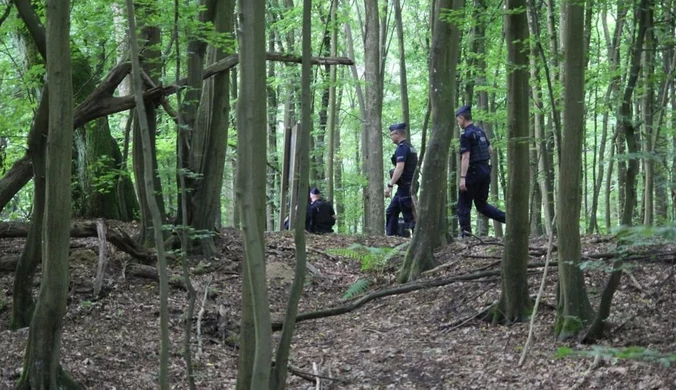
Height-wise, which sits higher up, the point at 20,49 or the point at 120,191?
the point at 20,49

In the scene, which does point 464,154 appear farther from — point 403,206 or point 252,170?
point 252,170

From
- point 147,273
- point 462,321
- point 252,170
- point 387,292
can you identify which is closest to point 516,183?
point 462,321

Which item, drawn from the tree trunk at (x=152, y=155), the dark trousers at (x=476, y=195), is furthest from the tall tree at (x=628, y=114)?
the tree trunk at (x=152, y=155)

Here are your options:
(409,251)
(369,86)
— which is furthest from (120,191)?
(369,86)

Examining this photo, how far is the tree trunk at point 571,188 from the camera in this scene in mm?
6324

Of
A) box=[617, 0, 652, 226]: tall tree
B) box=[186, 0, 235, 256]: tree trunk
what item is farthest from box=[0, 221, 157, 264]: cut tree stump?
box=[617, 0, 652, 226]: tall tree

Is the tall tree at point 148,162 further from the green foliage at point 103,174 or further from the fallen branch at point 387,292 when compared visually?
the green foliage at point 103,174

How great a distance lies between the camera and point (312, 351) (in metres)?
7.80

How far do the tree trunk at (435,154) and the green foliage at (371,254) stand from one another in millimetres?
583

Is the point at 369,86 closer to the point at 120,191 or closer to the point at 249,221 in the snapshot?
the point at 120,191

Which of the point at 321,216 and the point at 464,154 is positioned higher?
the point at 464,154

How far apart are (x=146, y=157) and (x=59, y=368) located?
8.47 ft

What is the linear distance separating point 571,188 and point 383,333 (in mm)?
2864

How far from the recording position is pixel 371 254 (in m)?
10.5
